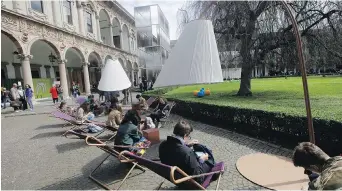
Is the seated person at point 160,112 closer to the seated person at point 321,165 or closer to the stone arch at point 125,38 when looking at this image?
the seated person at point 321,165

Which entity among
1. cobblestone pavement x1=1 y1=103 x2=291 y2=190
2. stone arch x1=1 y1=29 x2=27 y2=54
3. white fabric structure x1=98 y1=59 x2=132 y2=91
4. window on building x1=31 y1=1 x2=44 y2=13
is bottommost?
cobblestone pavement x1=1 y1=103 x2=291 y2=190

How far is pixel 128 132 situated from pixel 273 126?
3491 millimetres

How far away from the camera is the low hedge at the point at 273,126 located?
426 cm

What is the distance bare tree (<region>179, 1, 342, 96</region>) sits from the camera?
9.31 meters

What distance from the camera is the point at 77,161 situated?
484 centimetres

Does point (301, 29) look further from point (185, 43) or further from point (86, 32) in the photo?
point (86, 32)

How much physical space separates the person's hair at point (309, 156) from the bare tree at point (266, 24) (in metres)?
8.62

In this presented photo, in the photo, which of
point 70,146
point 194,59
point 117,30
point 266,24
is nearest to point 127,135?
point 194,59

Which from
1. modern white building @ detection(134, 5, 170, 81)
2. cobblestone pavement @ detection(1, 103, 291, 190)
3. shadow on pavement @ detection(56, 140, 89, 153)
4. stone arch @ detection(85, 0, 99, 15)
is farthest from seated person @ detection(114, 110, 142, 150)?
modern white building @ detection(134, 5, 170, 81)

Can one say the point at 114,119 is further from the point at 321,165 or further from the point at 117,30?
the point at 117,30

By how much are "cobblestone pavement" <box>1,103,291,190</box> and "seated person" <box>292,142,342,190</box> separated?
5.10 ft

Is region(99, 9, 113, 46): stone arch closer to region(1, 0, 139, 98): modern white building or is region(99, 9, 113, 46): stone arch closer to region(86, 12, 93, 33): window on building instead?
region(1, 0, 139, 98): modern white building

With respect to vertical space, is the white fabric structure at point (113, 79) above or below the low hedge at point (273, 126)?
above

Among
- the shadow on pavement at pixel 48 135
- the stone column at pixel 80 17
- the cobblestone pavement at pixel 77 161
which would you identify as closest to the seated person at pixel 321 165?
the cobblestone pavement at pixel 77 161
